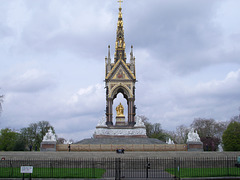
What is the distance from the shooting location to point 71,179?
16.9 metres

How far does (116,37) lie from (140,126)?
1667 centimetres

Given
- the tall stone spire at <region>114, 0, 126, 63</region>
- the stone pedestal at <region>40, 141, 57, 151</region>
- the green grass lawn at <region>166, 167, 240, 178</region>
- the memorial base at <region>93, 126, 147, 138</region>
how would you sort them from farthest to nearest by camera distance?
the tall stone spire at <region>114, 0, 126, 63</region>
the memorial base at <region>93, 126, 147, 138</region>
the stone pedestal at <region>40, 141, 57, 151</region>
the green grass lawn at <region>166, 167, 240, 178</region>

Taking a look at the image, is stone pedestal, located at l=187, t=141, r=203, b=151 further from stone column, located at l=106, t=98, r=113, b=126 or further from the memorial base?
stone column, located at l=106, t=98, r=113, b=126

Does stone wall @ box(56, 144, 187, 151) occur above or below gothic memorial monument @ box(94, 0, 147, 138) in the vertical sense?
below

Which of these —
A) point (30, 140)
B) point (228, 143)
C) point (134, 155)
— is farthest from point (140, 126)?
point (30, 140)

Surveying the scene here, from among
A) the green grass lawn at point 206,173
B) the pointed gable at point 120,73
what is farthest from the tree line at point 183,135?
the green grass lawn at point 206,173

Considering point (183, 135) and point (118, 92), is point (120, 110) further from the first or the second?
point (183, 135)

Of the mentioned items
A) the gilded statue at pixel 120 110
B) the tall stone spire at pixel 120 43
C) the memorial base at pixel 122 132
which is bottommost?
the memorial base at pixel 122 132

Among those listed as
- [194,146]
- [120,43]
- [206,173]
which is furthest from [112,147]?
[120,43]

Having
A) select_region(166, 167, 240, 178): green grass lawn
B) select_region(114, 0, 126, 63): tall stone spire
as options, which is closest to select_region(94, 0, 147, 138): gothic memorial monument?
select_region(114, 0, 126, 63): tall stone spire

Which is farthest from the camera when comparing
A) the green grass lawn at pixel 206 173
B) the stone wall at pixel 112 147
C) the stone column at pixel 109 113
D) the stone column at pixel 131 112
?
the stone column at pixel 131 112

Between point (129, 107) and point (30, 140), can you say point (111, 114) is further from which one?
point (30, 140)

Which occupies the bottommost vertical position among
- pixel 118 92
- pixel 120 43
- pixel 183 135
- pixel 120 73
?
pixel 183 135

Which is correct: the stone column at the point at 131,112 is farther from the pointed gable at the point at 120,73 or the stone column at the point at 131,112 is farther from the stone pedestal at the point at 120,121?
the pointed gable at the point at 120,73
